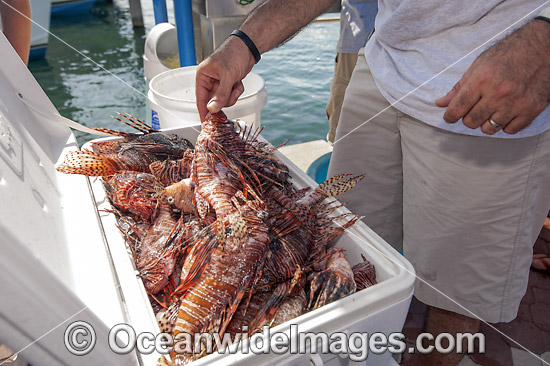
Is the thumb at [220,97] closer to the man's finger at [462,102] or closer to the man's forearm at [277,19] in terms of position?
the man's forearm at [277,19]

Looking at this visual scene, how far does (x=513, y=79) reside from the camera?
1.31 m

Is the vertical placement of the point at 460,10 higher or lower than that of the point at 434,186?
higher

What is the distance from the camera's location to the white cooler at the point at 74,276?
34.8 inches

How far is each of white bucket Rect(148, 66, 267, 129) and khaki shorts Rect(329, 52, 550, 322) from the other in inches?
38.8

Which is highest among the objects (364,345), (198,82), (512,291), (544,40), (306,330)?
(544,40)

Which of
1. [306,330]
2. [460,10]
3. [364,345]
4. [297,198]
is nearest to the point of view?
[306,330]

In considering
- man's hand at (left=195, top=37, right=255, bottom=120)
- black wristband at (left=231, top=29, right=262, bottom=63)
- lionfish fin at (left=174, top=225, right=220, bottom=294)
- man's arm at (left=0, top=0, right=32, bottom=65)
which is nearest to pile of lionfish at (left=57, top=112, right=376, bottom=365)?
lionfish fin at (left=174, top=225, right=220, bottom=294)

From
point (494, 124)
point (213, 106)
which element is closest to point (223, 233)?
point (213, 106)

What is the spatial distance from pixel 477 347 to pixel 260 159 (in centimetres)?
201

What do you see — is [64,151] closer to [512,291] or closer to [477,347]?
[512,291]

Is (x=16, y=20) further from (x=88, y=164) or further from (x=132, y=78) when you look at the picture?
(x=132, y=78)

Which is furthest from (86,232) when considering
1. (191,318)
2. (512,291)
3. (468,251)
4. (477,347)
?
(477,347)

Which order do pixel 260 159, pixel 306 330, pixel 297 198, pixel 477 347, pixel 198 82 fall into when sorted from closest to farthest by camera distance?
pixel 306 330
pixel 297 198
pixel 260 159
pixel 198 82
pixel 477 347

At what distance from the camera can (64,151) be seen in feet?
6.48
